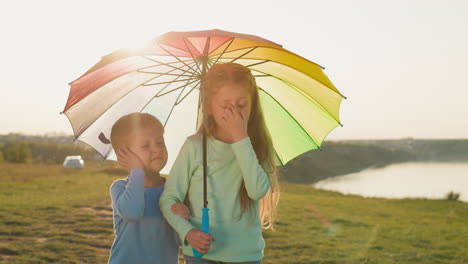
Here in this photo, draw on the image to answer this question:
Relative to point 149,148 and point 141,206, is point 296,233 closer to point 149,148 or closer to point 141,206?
point 149,148

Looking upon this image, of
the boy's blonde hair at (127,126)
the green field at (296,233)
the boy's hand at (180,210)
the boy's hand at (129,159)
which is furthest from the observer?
the green field at (296,233)

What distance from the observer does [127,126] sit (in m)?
3.05

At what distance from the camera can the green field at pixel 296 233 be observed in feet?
26.3

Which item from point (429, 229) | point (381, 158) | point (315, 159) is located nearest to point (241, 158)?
point (429, 229)

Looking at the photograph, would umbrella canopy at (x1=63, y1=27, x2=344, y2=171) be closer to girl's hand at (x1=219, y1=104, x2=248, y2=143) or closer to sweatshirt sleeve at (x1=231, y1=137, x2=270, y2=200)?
girl's hand at (x1=219, y1=104, x2=248, y2=143)

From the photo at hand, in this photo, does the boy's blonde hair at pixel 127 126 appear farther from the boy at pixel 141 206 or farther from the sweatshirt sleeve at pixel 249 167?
the sweatshirt sleeve at pixel 249 167

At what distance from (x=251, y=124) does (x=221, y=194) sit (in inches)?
20.6

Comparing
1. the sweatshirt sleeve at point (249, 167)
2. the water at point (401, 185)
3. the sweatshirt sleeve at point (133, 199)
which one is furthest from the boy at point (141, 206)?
the water at point (401, 185)

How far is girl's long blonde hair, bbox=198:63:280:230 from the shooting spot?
2537 millimetres

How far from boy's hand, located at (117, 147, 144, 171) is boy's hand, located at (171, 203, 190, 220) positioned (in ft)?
1.65

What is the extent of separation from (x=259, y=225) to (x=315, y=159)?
73803mm

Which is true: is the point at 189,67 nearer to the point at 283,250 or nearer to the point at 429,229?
the point at 283,250

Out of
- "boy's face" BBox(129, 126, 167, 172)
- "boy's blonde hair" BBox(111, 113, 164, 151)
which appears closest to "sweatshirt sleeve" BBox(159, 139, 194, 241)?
"boy's face" BBox(129, 126, 167, 172)

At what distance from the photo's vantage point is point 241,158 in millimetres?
2324
